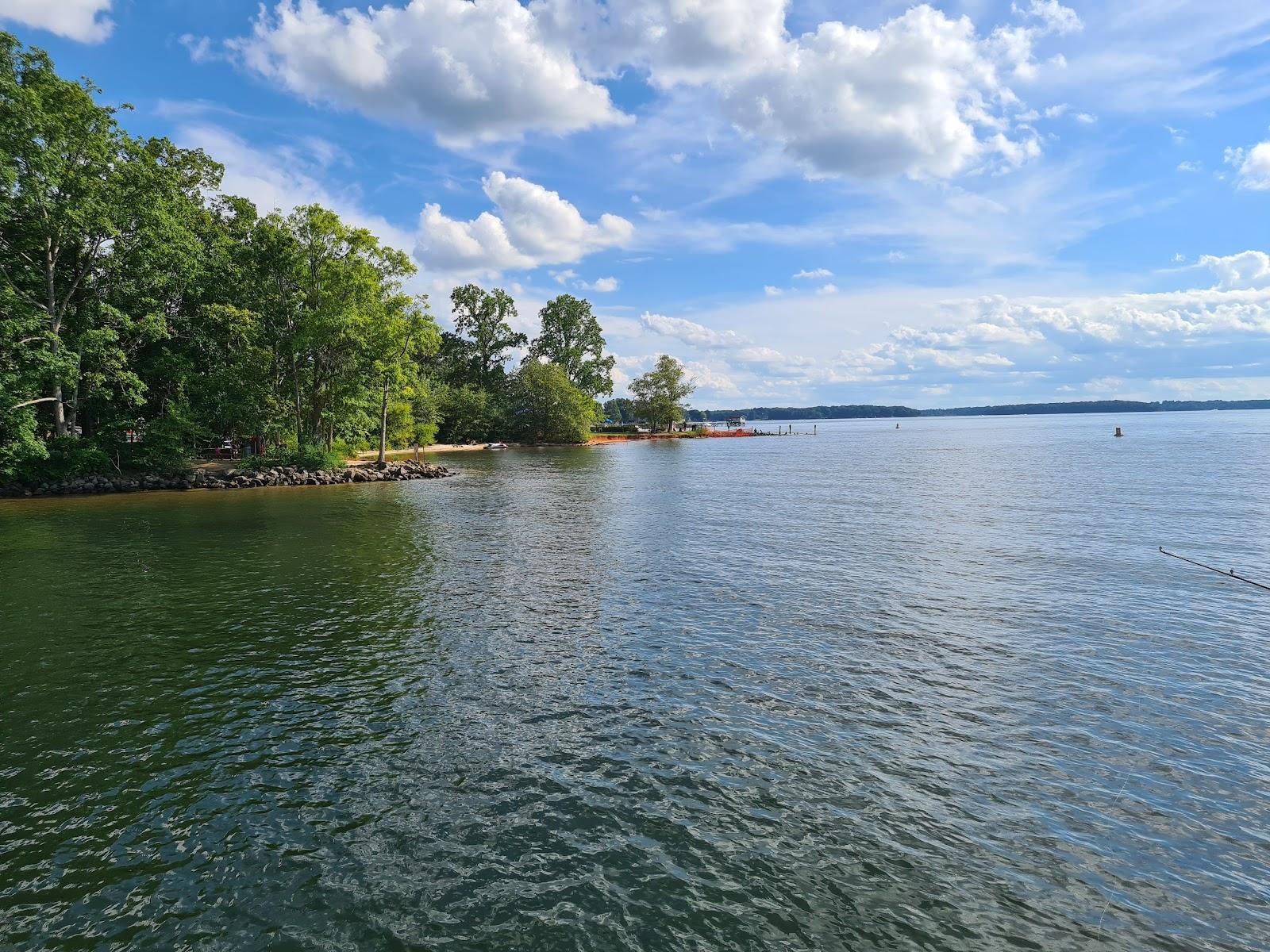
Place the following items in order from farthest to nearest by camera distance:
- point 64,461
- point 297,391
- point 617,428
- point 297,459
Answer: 1. point 617,428
2. point 297,459
3. point 297,391
4. point 64,461

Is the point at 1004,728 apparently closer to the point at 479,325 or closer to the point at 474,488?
the point at 474,488

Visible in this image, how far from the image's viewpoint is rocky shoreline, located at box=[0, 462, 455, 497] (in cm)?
4634

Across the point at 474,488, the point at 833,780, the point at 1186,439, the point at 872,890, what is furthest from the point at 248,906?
the point at 1186,439

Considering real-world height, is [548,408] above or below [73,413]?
above

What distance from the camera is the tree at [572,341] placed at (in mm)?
154375

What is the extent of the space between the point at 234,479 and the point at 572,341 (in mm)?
109823

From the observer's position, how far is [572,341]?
156500 millimetres

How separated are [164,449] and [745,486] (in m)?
47.2

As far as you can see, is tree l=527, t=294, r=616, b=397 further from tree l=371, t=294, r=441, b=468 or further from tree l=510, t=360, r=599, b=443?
tree l=371, t=294, r=441, b=468

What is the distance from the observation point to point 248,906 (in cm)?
736

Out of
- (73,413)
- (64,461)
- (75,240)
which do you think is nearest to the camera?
(75,240)

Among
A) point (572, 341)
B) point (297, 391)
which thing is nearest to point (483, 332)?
point (572, 341)

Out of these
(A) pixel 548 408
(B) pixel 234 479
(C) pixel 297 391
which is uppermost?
(A) pixel 548 408

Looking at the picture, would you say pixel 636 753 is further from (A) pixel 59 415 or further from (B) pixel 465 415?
(B) pixel 465 415
